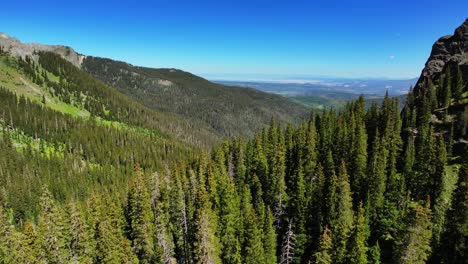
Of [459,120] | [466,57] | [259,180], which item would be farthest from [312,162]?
[466,57]

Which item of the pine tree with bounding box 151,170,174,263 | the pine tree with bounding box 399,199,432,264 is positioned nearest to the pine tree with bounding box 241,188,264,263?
the pine tree with bounding box 151,170,174,263

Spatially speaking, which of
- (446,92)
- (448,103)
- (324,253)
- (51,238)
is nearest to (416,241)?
(324,253)

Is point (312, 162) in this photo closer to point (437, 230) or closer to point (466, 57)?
point (437, 230)

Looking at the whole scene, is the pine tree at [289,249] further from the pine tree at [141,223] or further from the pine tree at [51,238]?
the pine tree at [51,238]

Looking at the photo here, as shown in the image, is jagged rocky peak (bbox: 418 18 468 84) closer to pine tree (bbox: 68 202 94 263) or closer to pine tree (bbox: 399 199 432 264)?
pine tree (bbox: 399 199 432 264)

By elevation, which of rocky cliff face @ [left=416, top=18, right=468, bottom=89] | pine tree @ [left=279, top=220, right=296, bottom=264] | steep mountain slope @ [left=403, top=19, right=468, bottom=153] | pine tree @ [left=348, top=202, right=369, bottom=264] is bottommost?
pine tree @ [left=279, top=220, right=296, bottom=264]

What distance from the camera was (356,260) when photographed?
125 feet

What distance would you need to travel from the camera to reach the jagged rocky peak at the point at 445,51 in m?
114

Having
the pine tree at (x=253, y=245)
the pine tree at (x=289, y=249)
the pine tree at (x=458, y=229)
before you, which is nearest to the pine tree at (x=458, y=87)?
the pine tree at (x=458, y=229)

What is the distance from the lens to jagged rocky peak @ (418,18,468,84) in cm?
11449

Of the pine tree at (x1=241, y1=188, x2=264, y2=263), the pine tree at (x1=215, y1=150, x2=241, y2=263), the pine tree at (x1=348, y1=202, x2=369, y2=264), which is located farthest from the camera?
the pine tree at (x1=215, y1=150, x2=241, y2=263)

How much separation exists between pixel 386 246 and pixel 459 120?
41788 millimetres

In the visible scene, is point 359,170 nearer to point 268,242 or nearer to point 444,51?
point 268,242

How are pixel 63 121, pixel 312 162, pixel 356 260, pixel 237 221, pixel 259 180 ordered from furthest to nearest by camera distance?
pixel 63 121
pixel 259 180
pixel 312 162
pixel 237 221
pixel 356 260
